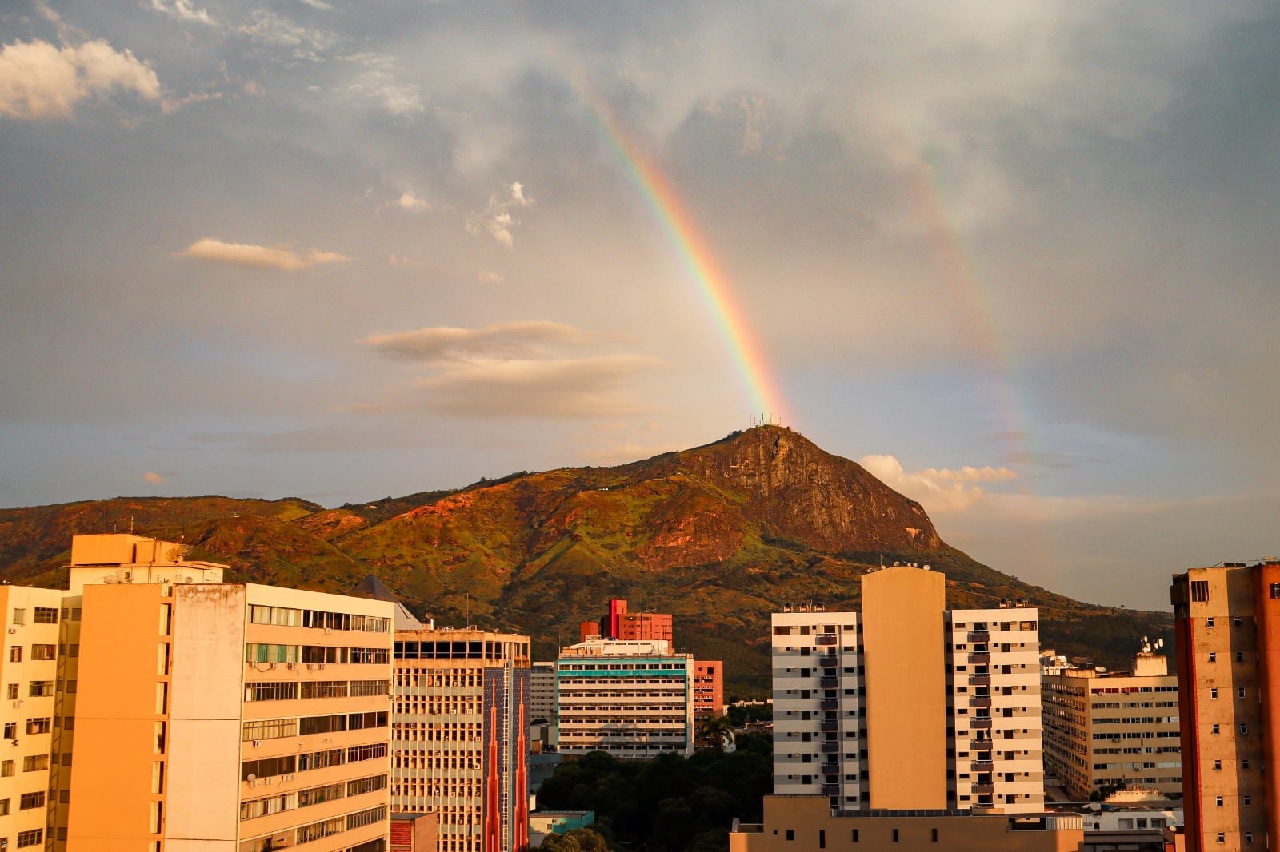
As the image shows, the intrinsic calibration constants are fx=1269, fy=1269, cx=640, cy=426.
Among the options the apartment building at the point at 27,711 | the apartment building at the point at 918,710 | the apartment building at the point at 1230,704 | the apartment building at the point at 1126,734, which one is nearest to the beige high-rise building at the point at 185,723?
the apartment building at the point at 27,711

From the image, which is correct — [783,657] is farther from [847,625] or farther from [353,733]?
[353,733]

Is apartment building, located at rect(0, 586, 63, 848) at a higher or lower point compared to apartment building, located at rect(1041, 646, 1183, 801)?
higher

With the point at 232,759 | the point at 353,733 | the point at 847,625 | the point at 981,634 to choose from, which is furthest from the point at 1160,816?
the point at 232,759

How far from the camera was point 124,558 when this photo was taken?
63.2 m

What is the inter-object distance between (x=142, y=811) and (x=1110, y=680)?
132m

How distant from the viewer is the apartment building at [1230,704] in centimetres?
5234

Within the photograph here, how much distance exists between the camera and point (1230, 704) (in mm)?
53656

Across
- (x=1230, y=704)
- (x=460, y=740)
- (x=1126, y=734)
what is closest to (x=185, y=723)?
(x=1230, y=704)

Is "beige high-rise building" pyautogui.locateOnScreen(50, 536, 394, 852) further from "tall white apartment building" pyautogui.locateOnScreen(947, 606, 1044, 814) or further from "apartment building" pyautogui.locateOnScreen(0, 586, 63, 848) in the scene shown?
"tall white apartment building" pyautogui.locateOnScreen(947, 606, 1044, 814)

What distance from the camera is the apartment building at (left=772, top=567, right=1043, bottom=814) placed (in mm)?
102438

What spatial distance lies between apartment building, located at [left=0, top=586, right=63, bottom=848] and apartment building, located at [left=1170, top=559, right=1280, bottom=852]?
159ft

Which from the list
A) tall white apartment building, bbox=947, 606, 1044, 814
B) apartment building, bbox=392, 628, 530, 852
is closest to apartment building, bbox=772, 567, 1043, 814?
tall white apartment building, bbox=947, 606, 1044, 814

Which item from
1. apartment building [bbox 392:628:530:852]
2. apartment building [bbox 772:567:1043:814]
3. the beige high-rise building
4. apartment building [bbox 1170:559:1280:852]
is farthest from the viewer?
apartment building [bbox 392:628:530:852]

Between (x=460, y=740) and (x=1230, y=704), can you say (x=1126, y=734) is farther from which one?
(x=1230, y=704)
